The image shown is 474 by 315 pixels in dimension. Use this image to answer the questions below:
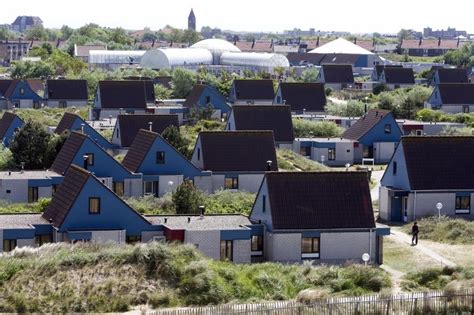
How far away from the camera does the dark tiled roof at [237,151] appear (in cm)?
4700

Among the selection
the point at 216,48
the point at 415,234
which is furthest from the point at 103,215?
the point at 216,48

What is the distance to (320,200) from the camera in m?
35.4

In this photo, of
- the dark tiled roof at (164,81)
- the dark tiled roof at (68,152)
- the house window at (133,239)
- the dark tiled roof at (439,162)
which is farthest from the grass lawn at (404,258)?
the dark tiled roof at (164,81)

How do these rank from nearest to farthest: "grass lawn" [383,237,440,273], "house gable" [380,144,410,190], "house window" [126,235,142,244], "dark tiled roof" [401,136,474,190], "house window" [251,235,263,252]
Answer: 1. "house window" [126,235,142,244]
2. "grass lawn" [383,237,440,273]
3. "house window" [251,235,263,252]
4. "dark tiled roof" [401,136,474,190]
5. "house gable" [380,144,410,190]

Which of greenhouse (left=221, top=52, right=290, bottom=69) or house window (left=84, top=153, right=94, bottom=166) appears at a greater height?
greenhouse (left=221, top=52, right=290, bottom=69)

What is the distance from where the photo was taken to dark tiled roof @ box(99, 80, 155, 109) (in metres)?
74.2

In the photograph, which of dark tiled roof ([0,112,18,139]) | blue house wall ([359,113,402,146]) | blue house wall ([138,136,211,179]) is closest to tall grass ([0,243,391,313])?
blue house wall ([138,136,211,179])

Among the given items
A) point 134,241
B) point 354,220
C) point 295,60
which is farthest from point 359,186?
point 295,60

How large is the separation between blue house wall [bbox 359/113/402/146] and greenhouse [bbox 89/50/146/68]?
70136 mm

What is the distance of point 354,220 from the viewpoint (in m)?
35.1

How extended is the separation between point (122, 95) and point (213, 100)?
18.2 ft

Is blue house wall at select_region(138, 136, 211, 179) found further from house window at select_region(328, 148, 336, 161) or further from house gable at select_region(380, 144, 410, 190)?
house window at select_region(328, 148, 336, 161)

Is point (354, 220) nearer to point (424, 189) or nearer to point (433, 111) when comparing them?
point (424, 189)

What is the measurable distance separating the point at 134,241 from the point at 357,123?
3148 centimetres
